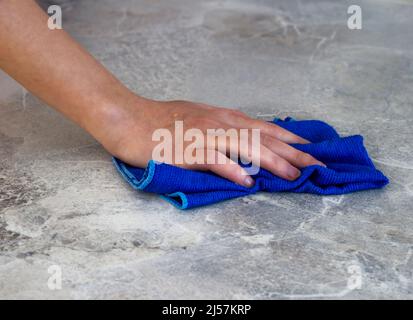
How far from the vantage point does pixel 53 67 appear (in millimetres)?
1717

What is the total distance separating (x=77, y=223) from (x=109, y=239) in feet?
0.33

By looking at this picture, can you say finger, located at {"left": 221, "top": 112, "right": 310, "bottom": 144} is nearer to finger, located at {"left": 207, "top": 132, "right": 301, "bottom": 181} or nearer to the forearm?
finger, located at {"left": 207, "top": 132, "right": 301, "bottom": 181}

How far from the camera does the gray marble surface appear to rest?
4.72 feet

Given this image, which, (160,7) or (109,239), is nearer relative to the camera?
(109,239)

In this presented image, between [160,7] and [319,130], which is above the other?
[160,7]

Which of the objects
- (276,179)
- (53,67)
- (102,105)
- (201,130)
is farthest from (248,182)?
(53,67)

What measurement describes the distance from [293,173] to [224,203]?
172mm

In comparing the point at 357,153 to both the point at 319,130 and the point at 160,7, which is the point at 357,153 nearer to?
the point at 319,130

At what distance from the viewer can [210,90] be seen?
7.56 ft

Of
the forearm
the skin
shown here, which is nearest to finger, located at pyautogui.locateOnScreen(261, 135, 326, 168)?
the skin

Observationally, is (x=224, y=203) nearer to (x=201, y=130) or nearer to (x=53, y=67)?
(x=201, y=130)
